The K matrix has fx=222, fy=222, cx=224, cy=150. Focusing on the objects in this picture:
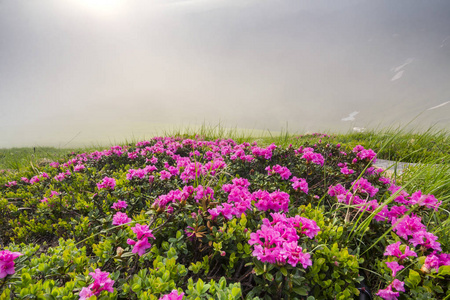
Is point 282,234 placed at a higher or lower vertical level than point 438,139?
higher

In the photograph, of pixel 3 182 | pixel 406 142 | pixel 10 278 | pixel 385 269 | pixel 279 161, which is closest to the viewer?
pixel 10 278

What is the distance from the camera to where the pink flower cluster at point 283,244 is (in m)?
1.48

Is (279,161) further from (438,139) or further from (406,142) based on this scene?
(438,139)

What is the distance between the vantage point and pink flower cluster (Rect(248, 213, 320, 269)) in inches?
58.1

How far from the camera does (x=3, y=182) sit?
17.8 ft

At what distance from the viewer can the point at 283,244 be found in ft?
5.09

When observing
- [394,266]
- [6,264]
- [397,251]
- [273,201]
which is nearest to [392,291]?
[394,266]

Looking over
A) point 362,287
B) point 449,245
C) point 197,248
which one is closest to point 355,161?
point 449,245

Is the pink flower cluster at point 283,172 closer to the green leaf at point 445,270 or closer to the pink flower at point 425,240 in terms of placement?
the pink flower at point 425,240

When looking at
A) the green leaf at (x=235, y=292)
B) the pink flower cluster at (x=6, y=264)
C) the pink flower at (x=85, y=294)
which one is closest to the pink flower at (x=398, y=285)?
the green leaf at (x=235, y=292)

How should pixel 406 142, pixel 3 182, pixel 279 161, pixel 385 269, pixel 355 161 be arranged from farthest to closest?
1. pixel 406 142
2. pixel 3 182
3. pixel 279 161
4. pixel 355 161
5. pixel 385 269

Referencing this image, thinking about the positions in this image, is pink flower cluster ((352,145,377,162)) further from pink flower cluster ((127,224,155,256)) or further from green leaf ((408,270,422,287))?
pink flower cluster ((127,224,155,256))

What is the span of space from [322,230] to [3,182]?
7.14 m

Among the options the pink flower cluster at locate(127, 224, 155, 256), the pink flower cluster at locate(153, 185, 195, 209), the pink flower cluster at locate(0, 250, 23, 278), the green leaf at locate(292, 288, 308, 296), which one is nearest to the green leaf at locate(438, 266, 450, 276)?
the green leaf at locate(292, 288, 308, 296)
